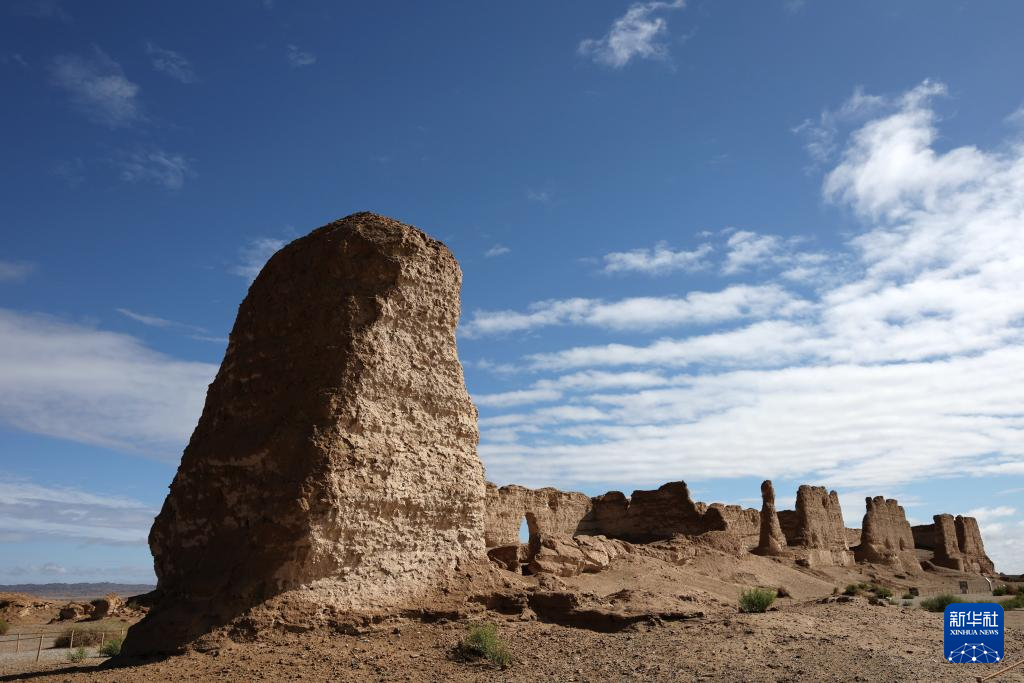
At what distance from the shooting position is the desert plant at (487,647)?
7.35m

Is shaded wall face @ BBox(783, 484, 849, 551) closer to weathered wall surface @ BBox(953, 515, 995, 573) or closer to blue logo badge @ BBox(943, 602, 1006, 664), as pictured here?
weathered wall surface @ BBox(953, 515, 995, 573)

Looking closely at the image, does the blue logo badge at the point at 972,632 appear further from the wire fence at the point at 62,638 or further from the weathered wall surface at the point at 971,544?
the weathered wall surface at the point at 971,544

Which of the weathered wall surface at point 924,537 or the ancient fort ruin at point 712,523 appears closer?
the ancient fort ruin at point 712,523

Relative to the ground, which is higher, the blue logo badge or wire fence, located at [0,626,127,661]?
the blue logo badge

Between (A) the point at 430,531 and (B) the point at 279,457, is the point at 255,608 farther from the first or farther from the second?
(A) the point at 430,531

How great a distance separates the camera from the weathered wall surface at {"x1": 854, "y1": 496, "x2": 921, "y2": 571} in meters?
34.0

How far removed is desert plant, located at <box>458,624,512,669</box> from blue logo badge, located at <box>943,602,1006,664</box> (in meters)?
4.52

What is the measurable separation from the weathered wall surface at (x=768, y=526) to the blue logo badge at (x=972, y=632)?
63.2ft

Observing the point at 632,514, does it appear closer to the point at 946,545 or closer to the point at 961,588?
the point at 961,588

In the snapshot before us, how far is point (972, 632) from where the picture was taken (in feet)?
26.8

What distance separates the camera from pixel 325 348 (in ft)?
28.0

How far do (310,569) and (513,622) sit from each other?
2643 millimetres

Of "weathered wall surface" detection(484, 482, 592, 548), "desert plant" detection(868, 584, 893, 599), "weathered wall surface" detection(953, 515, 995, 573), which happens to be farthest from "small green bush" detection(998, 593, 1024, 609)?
"weathered wall surface" detection(953, 515, 995, 573)

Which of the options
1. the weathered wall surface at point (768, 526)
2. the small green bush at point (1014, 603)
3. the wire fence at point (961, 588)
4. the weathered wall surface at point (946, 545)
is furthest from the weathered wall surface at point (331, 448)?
the weathered wall surface at point (946, 545)
